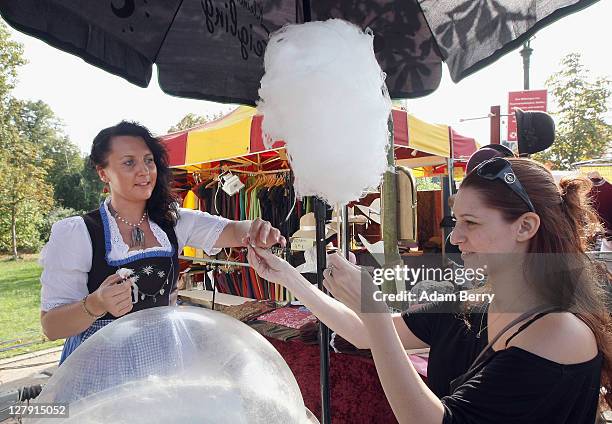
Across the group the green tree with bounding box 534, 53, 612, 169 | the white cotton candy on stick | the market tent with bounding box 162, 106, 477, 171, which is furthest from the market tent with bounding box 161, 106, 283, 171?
the green tree with bounding box 534, 53, 612, 169

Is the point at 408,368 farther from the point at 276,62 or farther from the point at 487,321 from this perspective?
the point at 276,62

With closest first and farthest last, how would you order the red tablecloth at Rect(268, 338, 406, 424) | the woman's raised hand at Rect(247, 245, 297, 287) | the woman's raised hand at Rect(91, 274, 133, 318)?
the woman's raised hand at Rect(91, 274, 133, 318)
the woman's raised hand at Rect(247, 245, 297, 287)
the red tablecloth at Rect(268, 338, 406, 424)

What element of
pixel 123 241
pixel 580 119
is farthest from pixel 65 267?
pixel 580 119

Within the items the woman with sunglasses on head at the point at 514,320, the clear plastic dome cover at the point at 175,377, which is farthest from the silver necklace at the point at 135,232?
the woman with sunglasses on head at the point at 514,320

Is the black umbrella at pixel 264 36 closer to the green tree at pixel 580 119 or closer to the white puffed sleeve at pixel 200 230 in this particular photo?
the white puffed sleeve at pixel 200 230

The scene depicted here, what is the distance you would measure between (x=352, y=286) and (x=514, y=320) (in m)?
0.42

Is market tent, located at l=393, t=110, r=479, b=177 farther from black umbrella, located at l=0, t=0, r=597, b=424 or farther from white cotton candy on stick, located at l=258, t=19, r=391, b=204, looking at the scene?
white cotton candy on stick, located at l=258, t=19, r=391, b=204

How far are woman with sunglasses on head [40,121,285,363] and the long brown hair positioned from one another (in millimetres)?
773

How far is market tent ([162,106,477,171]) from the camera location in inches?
163

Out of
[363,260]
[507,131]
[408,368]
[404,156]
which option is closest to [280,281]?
[408,368]

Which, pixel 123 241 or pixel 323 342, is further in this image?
pixel 123 241

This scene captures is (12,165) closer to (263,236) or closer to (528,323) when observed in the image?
(263,236)

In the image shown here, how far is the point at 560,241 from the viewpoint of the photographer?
1054 millimetres

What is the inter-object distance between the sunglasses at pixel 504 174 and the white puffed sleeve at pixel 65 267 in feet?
4.18
